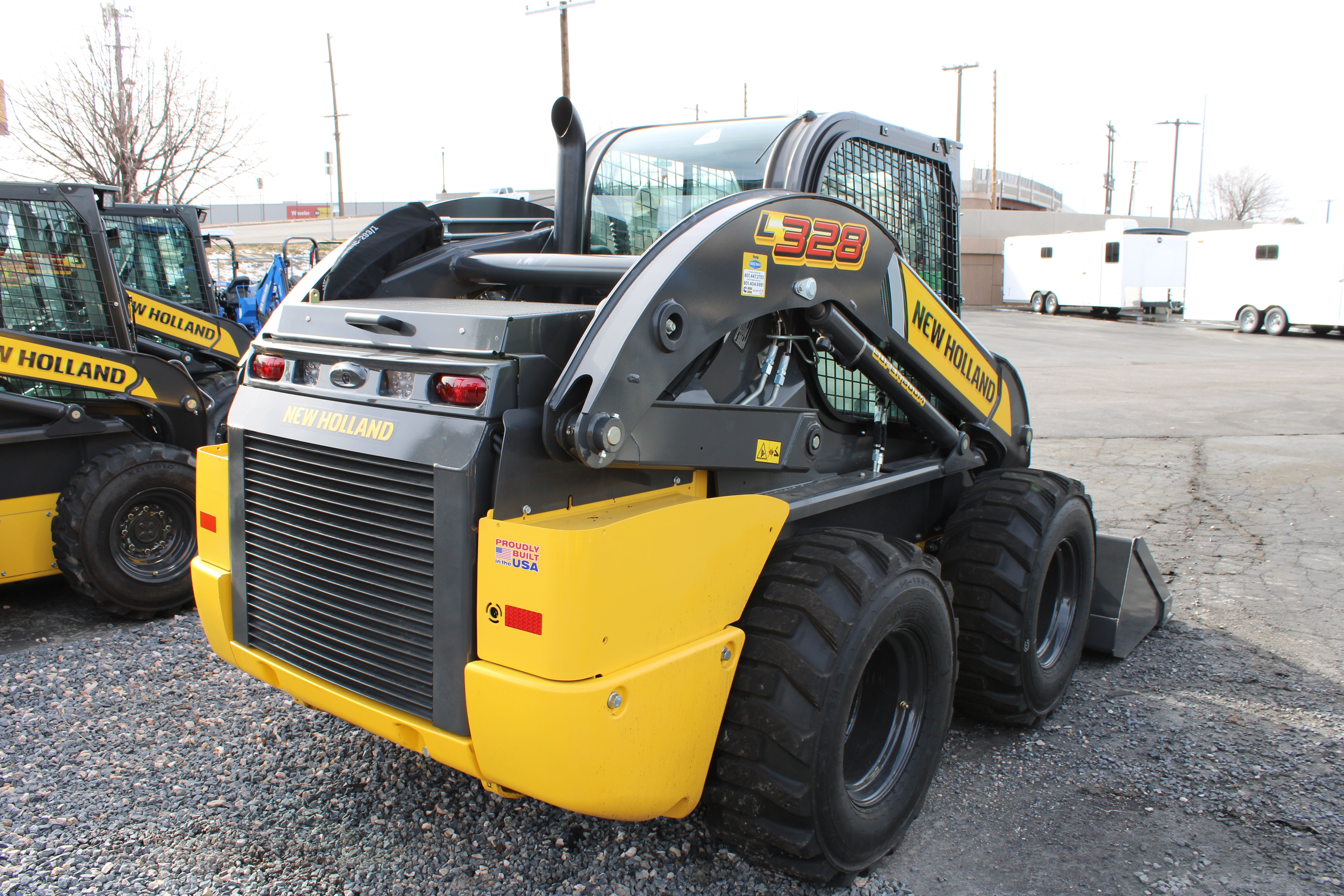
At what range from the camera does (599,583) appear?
2.31 m

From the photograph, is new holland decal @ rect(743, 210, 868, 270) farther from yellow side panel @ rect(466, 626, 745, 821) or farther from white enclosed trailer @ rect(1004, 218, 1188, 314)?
white enclosed trailer @ rect(1004, 218, 1188, 314)

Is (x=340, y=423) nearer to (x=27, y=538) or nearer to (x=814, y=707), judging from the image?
(x=814, y=707)

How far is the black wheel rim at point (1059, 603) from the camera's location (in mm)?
4312

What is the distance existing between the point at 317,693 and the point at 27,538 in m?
3.42

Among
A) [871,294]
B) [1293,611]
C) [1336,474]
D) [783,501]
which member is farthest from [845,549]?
[1336,474]

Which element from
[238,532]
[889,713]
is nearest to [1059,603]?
[889,713]

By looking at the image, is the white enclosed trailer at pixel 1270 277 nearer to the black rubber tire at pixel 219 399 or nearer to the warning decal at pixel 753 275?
the black rubber tire at pixel 219 399

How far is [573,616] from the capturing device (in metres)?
2.28

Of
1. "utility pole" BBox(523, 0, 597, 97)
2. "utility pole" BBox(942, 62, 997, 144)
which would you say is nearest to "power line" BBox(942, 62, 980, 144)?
"utility pole" BBox(942, 62, 997, 144)

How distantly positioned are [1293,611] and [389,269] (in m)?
5.19

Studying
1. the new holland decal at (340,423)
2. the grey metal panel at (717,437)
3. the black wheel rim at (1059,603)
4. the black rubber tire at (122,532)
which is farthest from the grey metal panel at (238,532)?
the black wheel rim at (1059,603)

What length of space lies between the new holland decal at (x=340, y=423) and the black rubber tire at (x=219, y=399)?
0.38m

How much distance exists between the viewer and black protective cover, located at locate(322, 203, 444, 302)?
3.50m

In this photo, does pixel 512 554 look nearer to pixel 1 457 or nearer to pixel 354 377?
pixel 354 377
